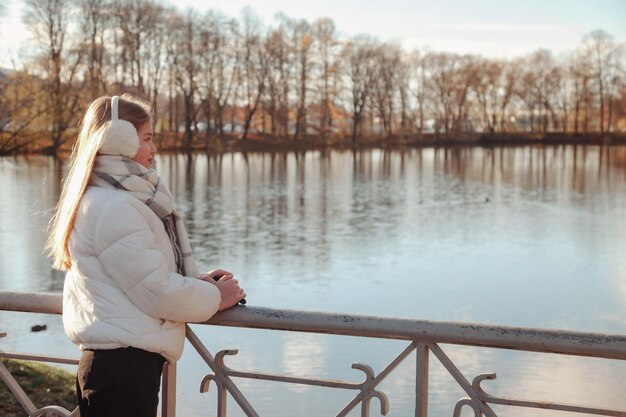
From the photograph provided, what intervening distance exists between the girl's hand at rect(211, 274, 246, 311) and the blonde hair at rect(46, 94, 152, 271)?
0.50 metres

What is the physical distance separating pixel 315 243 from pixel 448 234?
4575mm

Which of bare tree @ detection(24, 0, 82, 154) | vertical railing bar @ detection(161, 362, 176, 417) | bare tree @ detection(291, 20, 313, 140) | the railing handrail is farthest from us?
bare tree @ detection(291, 20, 313, 140)

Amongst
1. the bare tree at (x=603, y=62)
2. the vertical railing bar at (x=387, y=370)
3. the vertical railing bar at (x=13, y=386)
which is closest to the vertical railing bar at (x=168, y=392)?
the vertical railing bar at (x=13, y=386)

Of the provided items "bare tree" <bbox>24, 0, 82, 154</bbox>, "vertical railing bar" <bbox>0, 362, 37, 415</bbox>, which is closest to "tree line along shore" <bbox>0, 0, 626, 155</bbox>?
"bare tree" <bbox>24, 0, 82, 154</bbox>

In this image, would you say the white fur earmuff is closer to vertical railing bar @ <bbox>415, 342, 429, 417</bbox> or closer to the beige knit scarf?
the beige knit scarf

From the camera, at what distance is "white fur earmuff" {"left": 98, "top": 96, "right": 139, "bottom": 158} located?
272 centimetres

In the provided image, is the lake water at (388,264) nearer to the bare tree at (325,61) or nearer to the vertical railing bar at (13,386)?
the vertical railing bar at (13,386)

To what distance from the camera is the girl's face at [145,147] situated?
2.83 m

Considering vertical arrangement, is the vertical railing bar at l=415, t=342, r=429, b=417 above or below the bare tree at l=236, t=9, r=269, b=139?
below

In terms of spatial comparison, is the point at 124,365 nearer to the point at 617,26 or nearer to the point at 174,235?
the point at 174,235

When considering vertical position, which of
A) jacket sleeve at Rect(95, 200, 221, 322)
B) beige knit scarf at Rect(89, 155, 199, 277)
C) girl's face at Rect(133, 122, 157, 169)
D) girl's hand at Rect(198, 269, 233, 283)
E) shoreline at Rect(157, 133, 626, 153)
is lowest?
shoreline at Rect(157, 133, 626, 153)

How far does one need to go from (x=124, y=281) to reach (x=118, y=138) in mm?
448

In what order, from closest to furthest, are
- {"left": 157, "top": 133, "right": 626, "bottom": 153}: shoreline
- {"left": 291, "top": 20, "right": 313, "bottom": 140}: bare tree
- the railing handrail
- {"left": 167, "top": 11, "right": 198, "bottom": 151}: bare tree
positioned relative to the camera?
the railing handrail → {"left": 167, "top": 11, "right": 198, "bottom": 151}: bare tree → {"left": 157, "top": 133, "right": 626, "bottom": 153}: shoreline → {"left": 291, "top": 20, "right": 313, "bottom": 140}: bare tree

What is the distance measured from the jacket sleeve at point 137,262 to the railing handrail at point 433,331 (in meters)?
0.30
